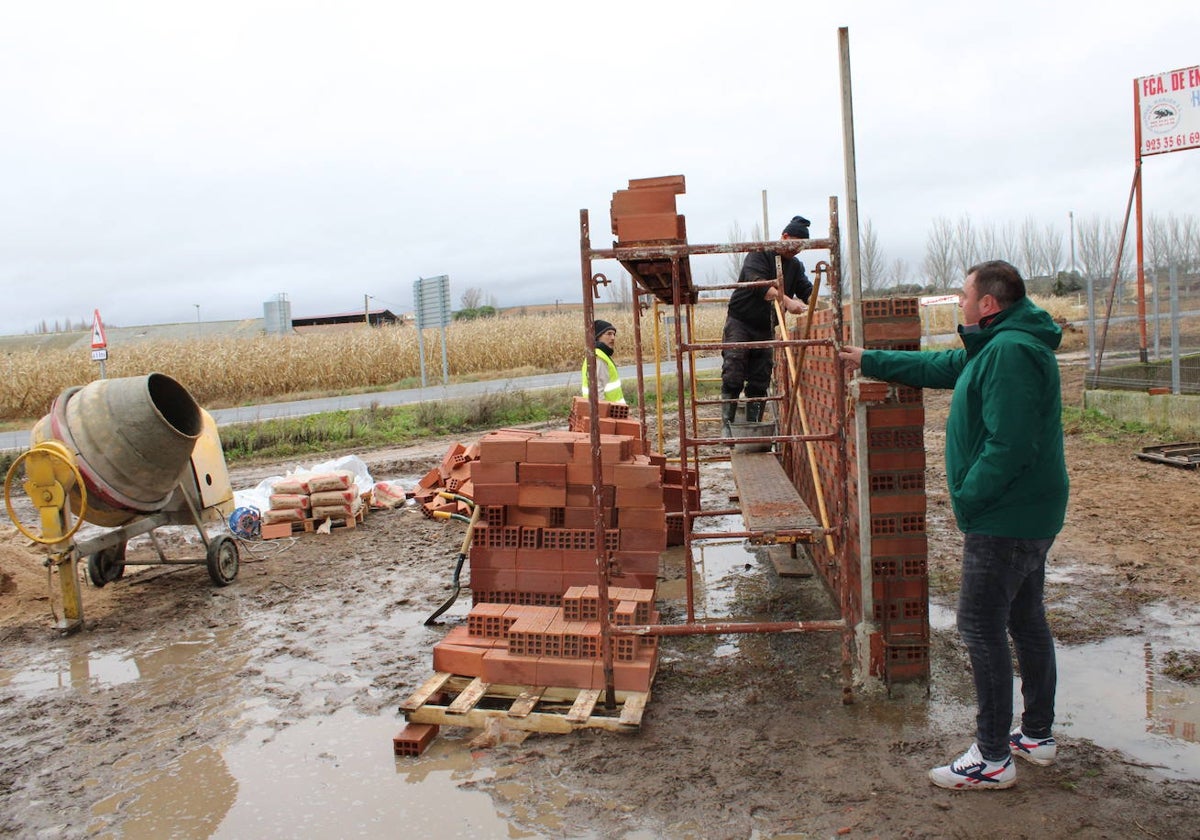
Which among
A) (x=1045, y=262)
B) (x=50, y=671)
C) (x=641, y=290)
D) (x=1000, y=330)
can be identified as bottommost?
(x=50, y=671)

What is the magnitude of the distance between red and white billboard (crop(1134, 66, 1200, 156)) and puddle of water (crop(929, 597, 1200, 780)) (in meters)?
10.8

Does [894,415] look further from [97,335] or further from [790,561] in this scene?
[97,335]

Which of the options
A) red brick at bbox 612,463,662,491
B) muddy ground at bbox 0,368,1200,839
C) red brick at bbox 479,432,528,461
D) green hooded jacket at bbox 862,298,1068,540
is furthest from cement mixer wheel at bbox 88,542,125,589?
green hooded jacket at bbox 862,298,1068,540

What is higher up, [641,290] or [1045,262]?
[1045,262]

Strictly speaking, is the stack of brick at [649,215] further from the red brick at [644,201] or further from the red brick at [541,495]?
the red brick at [541,495]

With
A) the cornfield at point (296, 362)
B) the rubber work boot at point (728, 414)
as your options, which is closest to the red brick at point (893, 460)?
the rubber work boot at point (728, 414)

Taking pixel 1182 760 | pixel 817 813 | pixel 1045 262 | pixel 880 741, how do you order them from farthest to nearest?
pixel 1045 262
pixel 880 741
pixel 1182 760
pixel 817 813

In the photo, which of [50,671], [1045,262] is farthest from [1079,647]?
[1045,262]

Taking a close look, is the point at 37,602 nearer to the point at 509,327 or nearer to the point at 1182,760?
the point at 1182,760

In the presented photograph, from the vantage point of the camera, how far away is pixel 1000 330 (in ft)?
11.4

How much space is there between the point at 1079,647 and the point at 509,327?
30632 mm

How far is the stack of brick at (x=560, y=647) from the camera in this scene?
4.62m

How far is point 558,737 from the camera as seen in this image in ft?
14.1

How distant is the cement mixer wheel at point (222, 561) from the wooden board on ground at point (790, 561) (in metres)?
4.81
